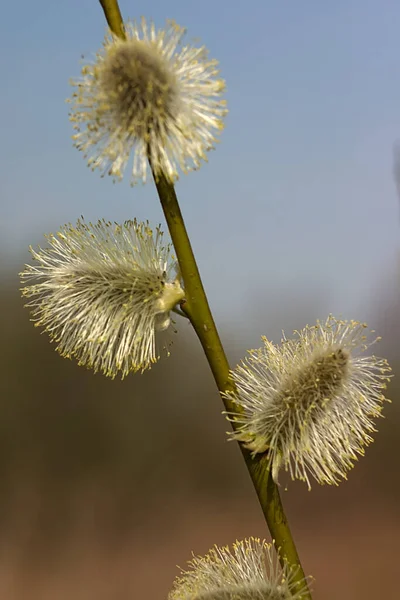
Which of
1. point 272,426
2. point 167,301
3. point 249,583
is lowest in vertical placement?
point 249,583

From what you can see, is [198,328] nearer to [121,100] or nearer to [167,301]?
[167,301]

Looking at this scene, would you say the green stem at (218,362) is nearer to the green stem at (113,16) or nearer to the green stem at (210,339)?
the green stem at (210,339)

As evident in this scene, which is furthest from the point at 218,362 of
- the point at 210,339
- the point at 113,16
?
the point at 113,16

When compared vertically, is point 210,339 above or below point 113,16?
below

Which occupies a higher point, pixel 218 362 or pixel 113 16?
pixel 113 16

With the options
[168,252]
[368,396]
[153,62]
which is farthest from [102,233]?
[368,396]

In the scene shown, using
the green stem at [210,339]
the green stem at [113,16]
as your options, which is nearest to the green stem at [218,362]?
the green stem at [210,339]

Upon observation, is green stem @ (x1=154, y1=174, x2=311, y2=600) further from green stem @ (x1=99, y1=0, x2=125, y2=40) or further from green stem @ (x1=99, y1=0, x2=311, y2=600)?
green stem @ (x1=99, y1=0, x2=125, y2=40)

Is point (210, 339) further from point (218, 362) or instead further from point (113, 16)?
point (113, 16)

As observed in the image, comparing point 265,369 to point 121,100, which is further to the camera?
point 265,369
